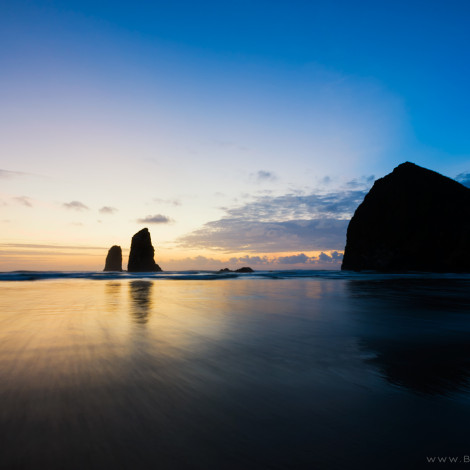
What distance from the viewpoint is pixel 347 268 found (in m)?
76.5

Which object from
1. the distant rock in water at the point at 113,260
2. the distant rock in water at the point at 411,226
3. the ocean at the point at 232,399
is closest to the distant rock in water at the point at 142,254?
the distant rock in water at the point at 113,260

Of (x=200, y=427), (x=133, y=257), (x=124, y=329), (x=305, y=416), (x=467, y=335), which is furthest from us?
(x=133, y=257)

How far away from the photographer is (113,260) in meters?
116

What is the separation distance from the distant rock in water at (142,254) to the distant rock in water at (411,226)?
194 feet

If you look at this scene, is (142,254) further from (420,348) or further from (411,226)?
(420,348)

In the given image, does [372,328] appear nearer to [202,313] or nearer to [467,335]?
[467,335]

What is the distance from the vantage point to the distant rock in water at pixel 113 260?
11594 centimetres

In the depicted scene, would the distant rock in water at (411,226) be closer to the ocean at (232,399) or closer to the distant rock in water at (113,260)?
the ocean at (232,399)

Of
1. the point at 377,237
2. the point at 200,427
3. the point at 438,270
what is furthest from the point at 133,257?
the point at 200,427

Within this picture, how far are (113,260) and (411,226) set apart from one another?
10382 centimetres

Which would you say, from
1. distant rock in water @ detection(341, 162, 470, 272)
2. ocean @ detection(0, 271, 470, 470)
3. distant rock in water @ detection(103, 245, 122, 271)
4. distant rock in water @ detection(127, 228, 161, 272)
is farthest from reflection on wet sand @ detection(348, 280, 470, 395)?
distant rock in water @ detection(103, 245, 122, 271)

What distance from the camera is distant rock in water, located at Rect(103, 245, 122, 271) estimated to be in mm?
115938

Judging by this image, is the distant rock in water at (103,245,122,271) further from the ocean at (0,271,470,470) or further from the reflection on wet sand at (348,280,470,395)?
the reflection on wet sand at (348,280,470,395)

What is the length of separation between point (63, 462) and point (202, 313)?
693cm
